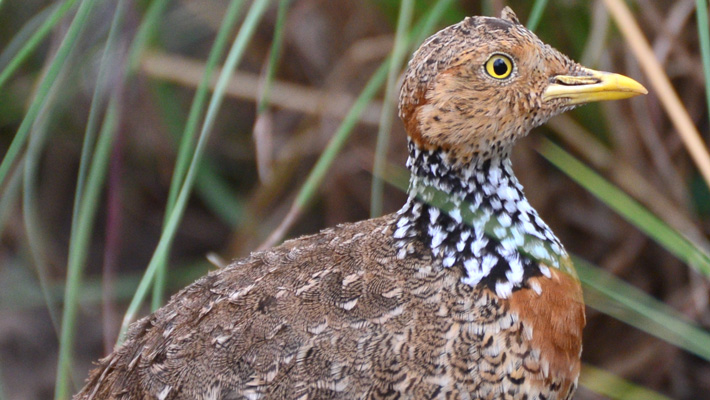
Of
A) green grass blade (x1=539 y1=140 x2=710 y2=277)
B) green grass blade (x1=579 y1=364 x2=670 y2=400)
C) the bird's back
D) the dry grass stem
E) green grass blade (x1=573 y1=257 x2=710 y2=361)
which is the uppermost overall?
the dry grass stem

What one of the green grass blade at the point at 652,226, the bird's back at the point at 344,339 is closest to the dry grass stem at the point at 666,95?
the green grass blade at the point at 652,226

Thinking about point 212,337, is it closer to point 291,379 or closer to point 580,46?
point 291,379

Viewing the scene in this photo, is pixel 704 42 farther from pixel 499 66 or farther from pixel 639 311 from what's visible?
pixel 639 311

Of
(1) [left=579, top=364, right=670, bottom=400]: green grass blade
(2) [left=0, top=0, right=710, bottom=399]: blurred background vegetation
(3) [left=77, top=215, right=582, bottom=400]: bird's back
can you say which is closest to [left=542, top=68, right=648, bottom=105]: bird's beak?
(2) [left=0, top=0, right=710, bottom=399]: blurred background vegetation

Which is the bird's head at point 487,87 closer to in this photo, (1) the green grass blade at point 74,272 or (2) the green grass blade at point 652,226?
(2) the green grass blade at point 652,226

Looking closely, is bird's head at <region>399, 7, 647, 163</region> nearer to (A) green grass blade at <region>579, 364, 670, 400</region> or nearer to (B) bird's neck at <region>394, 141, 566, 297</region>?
(B) bird's neck at <region>394, 141, 566, 297</region>

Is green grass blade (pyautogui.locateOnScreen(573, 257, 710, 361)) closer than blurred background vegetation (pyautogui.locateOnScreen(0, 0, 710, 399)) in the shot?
Yes

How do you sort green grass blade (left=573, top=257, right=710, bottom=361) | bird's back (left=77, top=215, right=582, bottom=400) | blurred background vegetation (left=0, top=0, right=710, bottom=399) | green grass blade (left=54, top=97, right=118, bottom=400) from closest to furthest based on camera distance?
green grass blade (left=573, top=257, right=710, bottom=361), bird's back (left=77, top=215, right=582, bottom=400), green grass blade (left=54, top=97, right=118, bottom=400), blurred background vegetation (left=0, top=0, right=710, bottom=399)

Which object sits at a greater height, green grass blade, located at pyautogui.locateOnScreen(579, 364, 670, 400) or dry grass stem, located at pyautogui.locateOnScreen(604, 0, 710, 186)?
dry grass stem, located at pyautogui.locateOnScreen(604, 0, 710, 186)
